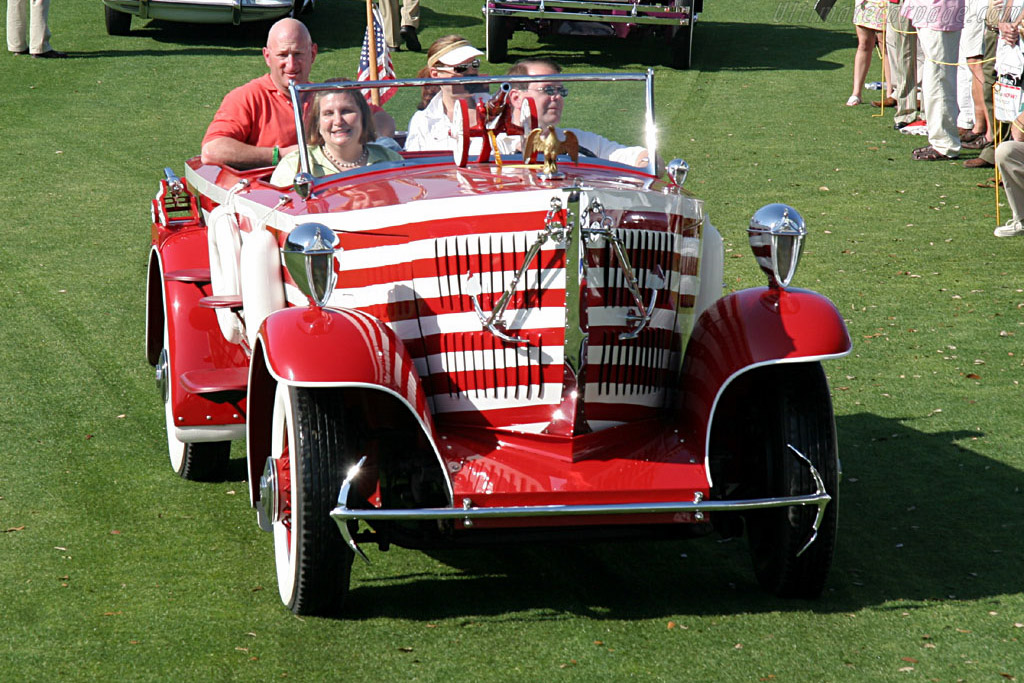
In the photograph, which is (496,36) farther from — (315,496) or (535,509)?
(535,509)

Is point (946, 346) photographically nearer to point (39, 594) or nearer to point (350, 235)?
point (350, 235)

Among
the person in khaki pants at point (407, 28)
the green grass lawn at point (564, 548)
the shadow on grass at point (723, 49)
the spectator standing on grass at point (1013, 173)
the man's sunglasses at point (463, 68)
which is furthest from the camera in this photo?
the shadow on grass at point (723, 49)

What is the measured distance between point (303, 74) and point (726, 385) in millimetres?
3432

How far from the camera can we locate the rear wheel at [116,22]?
1655 cm

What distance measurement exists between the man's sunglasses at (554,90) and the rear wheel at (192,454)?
6.23ft

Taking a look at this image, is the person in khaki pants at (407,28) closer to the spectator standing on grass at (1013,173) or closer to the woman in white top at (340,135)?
the spectator standing on grass at (1013,173)

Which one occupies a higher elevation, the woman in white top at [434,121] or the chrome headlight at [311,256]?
the woman in white top at [434,121]

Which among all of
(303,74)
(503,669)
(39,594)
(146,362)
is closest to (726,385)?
(503,669)

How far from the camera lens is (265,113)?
651 cm

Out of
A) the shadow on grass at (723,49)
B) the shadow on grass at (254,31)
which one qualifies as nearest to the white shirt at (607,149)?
the shadow on grass at (723,49)

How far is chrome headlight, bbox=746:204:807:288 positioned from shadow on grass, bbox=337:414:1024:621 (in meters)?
1.09

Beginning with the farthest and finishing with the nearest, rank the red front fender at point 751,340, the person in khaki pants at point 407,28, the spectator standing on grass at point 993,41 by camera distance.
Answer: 1. the person in khaki pants at point 407,28
2. the spectator standing on grass at point 993,41
3. the red front fender at point 751,340

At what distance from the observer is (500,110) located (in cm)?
509

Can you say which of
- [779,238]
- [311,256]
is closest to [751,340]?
[779,238]
